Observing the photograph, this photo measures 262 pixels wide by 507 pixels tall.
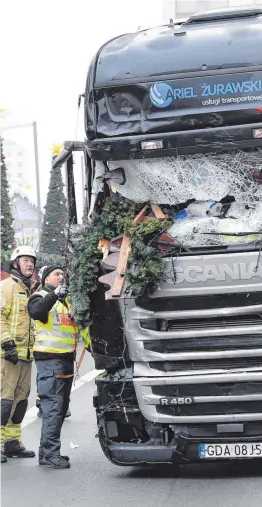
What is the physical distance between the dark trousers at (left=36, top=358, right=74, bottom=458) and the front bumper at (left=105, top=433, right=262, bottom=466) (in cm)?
80

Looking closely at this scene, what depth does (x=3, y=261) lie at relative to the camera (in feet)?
65.5

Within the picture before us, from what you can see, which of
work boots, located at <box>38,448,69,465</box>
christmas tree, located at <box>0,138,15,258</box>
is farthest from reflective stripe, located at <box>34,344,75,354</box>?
christmas tree, located at <box>0,138,15,258</box>

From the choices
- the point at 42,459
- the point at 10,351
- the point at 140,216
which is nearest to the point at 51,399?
the point at 42,459

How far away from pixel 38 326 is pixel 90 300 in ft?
3.83

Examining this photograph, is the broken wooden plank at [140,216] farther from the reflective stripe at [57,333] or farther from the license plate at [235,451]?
the license plate at [235,451]

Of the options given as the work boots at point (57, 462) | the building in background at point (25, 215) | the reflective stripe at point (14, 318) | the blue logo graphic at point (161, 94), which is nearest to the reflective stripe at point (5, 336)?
the reflective stripe at point (14, 318)

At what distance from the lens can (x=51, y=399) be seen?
8570 mm

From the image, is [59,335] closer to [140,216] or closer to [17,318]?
[17,318]

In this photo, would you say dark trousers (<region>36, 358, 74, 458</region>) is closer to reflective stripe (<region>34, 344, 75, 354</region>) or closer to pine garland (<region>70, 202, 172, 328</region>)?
reflective stripe (<region>34, 344, 75, 354</region>)

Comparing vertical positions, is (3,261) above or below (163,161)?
below

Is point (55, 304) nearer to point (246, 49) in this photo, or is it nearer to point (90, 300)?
point (90, 300)

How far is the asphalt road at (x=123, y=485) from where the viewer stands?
6914mm

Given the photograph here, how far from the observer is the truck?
729cm

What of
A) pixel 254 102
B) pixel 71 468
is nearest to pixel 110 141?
pixel 254 102
